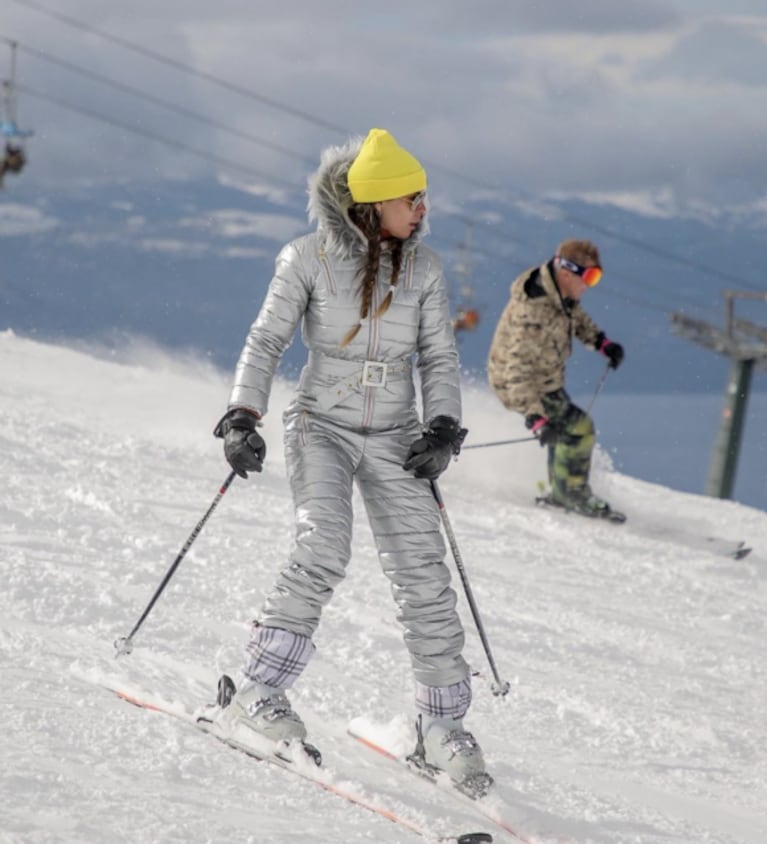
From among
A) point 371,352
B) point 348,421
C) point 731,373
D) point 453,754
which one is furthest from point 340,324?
point 731,373

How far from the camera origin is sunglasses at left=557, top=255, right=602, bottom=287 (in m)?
9.24

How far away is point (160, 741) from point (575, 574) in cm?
480

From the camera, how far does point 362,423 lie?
407 centimetres

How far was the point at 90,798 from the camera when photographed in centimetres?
322

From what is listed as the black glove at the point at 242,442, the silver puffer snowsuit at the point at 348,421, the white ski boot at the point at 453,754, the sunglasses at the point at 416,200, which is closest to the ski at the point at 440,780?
the white ski boot at the point at 453,754

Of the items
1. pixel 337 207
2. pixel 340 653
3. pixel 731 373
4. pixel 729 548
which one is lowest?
pixel 340 653

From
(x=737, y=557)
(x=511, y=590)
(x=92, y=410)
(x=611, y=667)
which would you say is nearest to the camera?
(x=611, y=667)

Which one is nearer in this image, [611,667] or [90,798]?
[90,798]

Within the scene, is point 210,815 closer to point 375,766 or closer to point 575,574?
point 375,766

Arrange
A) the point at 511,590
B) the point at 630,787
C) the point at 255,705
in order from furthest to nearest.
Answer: the point at 511,590
the point at 630,787
the point at 255,705

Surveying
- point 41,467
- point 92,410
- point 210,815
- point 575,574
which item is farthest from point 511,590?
point 92,410

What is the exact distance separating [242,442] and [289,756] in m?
0.98

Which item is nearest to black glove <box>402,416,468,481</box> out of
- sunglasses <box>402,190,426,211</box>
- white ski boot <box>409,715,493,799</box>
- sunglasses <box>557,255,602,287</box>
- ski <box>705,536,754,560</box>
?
sunglasses <box>402,190,426,211</box>

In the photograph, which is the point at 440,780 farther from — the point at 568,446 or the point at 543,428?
the point at 568,446
